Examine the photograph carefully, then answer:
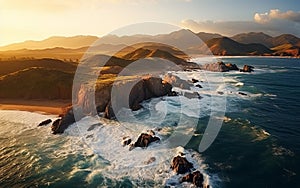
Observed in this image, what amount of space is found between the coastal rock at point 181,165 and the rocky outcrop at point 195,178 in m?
1.16

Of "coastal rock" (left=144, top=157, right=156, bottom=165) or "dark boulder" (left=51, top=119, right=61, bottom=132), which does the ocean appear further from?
"dark boulder" (left=51, top=119, right=61, bottom=132)

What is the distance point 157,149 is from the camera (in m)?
29.8

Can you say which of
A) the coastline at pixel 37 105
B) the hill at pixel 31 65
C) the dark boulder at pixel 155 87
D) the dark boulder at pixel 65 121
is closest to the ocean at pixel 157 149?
the dark boulder at pixel 65 121

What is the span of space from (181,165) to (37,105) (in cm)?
3572

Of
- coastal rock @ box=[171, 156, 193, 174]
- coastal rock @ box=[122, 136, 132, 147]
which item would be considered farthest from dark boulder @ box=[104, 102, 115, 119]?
coastal rock @ box=[171, 156, 193, 174]

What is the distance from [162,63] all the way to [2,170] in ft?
273

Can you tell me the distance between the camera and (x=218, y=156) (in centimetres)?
2791

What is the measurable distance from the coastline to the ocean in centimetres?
215

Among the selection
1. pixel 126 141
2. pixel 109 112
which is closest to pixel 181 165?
pixel 126 141

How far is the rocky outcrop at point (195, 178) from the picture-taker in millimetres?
22556

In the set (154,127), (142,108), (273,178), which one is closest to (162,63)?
(142,108)

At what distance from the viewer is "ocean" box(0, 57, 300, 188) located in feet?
79.4

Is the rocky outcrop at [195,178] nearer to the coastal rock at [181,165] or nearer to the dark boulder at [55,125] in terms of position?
the coastal rock at [181,165]

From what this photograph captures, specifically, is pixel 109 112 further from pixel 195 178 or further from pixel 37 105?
pixel 195 178
